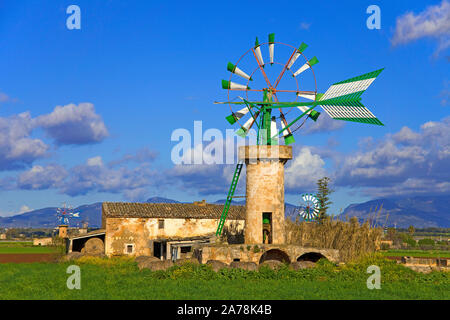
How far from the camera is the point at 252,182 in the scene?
33.1 meters

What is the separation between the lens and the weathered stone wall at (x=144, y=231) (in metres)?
41.8

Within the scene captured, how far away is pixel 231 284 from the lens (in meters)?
23.7

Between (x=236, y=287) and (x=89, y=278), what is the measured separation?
8.39 meters

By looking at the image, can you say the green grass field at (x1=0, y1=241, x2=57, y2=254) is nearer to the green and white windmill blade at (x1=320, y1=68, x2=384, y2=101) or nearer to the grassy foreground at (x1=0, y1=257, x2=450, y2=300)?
the grassy foreground at (x1=0, y1=257, x2=450, y2=300)

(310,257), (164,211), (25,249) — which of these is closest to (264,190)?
(310,257)

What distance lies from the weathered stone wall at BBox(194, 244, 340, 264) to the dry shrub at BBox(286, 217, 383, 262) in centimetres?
243

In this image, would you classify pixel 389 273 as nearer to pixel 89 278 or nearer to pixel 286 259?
pixel 286 259

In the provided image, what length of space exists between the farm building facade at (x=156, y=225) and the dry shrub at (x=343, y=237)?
769 centimetres

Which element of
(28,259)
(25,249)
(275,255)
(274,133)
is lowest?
(25,249)

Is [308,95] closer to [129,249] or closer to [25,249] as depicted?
[129,249]

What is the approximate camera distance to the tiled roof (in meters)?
42.9

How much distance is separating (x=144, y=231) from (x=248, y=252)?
14.4 metres

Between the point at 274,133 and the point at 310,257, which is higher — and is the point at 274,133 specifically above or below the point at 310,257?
above
